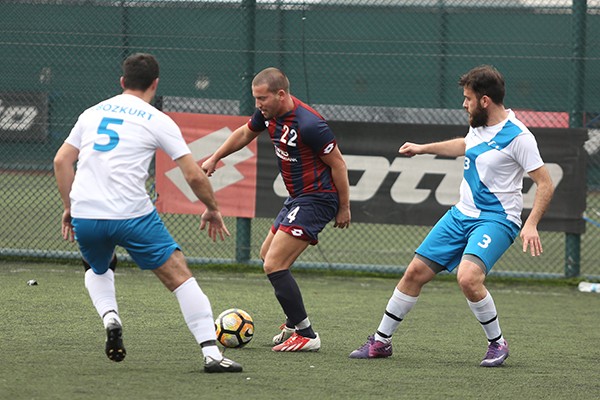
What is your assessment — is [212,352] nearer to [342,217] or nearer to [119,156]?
[119,156]

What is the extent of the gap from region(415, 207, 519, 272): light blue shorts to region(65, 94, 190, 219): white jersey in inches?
76.3

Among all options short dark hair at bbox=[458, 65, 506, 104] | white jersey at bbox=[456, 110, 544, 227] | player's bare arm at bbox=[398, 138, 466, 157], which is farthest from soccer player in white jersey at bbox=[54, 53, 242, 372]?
short dark hair at bbox=[458, 65, 506, 104]

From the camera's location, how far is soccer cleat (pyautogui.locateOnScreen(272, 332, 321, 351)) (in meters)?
6.99

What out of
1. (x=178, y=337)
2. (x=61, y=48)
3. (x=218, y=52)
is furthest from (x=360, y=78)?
(x=178, y=337)

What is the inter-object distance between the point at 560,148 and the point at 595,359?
4.04m

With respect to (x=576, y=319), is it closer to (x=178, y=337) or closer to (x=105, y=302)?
(x=178, y=337)

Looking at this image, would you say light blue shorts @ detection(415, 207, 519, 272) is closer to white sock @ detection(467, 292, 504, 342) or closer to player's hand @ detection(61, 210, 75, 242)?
white sock @ detection(467, 292, 504, 342)

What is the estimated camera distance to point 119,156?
579 cm

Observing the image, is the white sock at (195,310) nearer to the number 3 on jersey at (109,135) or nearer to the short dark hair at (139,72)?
the number 3 on jersey at (109,135)

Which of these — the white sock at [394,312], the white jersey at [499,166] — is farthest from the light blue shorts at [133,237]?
the white jersey at [499,166]

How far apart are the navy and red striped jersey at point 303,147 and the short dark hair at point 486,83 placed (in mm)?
957

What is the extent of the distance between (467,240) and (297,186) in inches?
46.8

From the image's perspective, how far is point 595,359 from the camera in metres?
7.12

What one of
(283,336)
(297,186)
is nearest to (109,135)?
(297,186)
